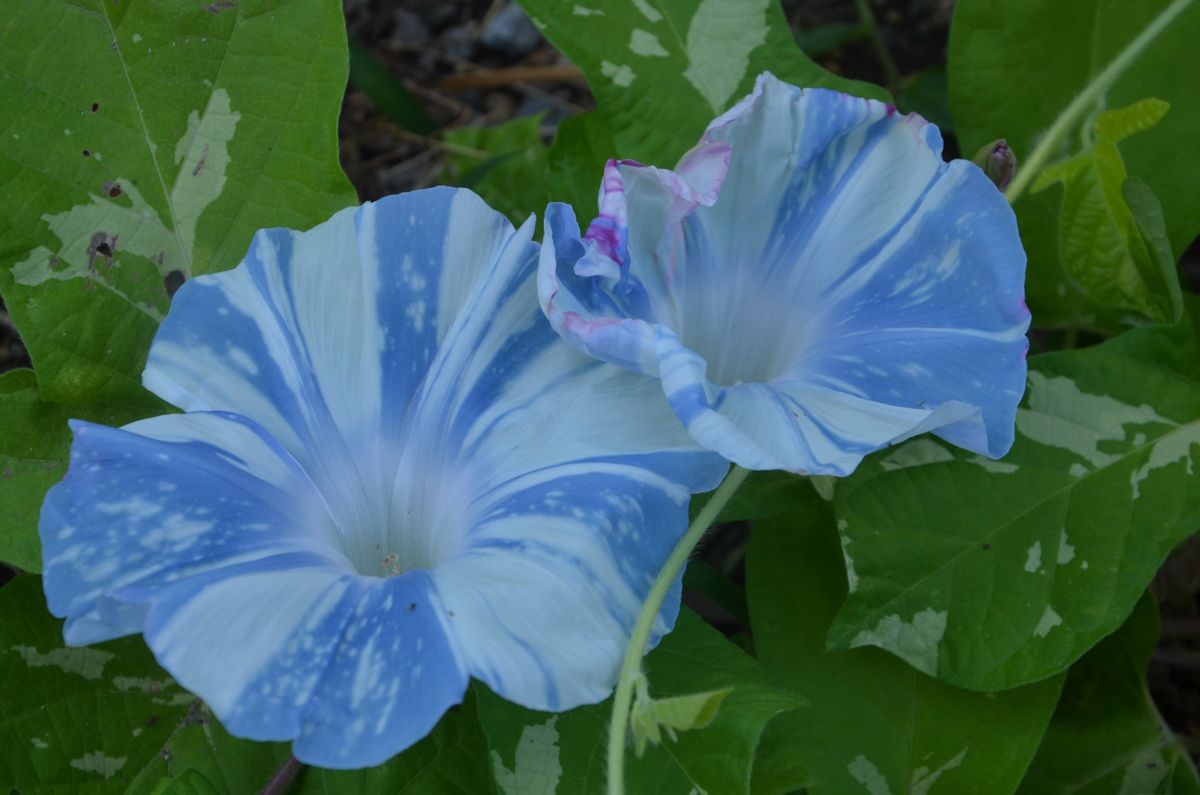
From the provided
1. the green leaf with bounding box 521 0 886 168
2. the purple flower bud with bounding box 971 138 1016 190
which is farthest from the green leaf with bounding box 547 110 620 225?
the purple flower bud with bounding box 971 138 1016 190

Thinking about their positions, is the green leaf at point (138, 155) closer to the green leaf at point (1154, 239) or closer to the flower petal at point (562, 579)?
the flower petal at point (562, 579)

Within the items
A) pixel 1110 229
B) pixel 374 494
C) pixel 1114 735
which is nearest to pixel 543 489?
pixel 374 494

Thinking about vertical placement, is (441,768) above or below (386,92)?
below

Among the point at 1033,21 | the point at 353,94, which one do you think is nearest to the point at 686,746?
the point at 1033,21

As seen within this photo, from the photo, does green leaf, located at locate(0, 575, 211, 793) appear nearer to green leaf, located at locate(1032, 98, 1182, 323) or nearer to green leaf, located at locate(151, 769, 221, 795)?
green leaf, located at locate(151, 769, 221, 795)

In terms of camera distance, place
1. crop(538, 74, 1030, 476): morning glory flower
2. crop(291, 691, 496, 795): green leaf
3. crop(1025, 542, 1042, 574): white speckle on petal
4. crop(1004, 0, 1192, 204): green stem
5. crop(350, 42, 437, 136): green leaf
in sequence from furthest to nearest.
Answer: crop(350, 42, 437, 136): green leaf
crop(1004, 0, 1192, 204): green stem
crop(1025, 542, 1042, 574): white speckle on petal
crop(291, 691, 496, 795): green leaf
crop(538, 74, 1030, 476): morning glory flower

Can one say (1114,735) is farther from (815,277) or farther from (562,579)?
(562,579)
